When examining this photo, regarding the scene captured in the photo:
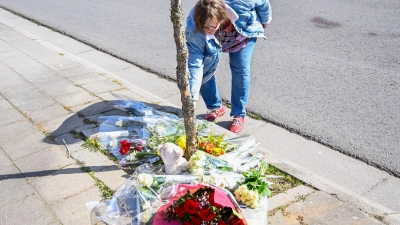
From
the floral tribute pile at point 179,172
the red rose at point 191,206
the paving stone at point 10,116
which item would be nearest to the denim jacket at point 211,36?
the floral tribute pile at point 179,172

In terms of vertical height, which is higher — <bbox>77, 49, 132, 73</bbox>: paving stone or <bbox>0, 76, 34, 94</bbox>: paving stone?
<bbox>0, 76, 34, 94</bbox>: paving stone

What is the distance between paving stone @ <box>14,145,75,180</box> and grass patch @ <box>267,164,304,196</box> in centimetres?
159

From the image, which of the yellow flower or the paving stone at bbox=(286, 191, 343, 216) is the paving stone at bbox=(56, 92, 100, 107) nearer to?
the yellow flower

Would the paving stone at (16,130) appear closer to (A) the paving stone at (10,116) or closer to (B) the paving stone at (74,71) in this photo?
(A) the paving stone at (10,116)

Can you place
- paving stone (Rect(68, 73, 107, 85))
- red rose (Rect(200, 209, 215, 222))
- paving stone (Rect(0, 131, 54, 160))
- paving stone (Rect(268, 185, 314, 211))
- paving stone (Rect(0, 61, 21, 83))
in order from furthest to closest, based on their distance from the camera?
paving stone (Rect(0, 61, 21, 83)) → paving stone (Rect(68, 73, 107, 85)) → paving stone (Rect(0, 131, 54, 160)) → paving stone (Rect(268, 185, 314, 211)) → red rose (Rect(200, 209, 215, 222))

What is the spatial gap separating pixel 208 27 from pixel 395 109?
227cm

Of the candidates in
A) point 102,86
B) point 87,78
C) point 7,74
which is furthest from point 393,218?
point 7,74

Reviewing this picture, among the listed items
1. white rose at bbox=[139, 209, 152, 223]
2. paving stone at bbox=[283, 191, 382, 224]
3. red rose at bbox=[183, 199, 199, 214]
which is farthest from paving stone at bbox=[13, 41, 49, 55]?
paving stone at bbox=[283, 191, 382, 224]

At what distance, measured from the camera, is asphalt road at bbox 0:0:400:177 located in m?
4.14

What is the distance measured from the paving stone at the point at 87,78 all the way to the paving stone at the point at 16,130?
1.13 metres

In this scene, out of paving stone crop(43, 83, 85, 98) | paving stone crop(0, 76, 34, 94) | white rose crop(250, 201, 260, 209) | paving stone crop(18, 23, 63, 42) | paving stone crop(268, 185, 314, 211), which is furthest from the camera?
paving stone crop(18, 23, 63, 42)

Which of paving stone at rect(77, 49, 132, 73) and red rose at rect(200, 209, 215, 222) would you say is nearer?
red rose at rect(200, 209, 215, 222)

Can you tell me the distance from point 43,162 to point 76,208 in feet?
2.50

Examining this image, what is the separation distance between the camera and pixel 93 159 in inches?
139
